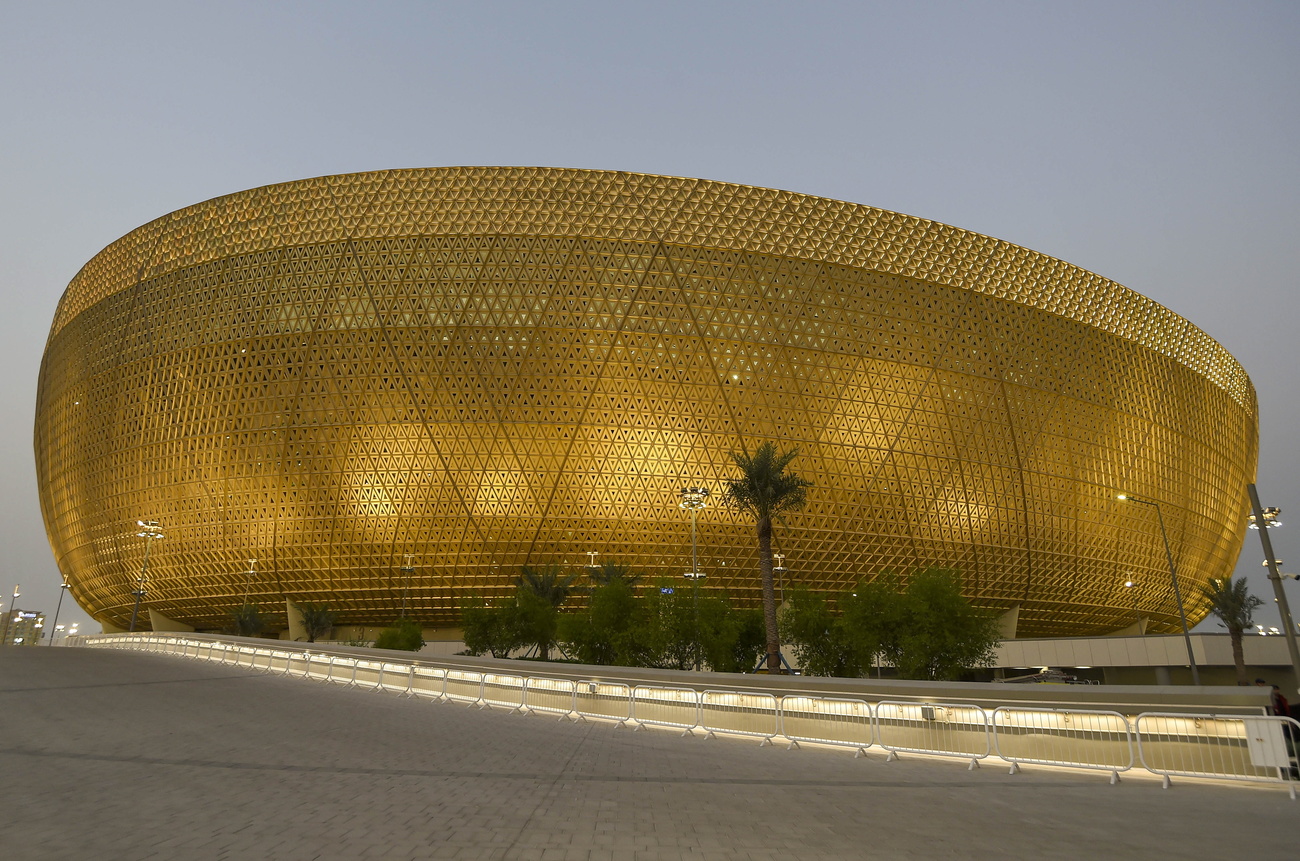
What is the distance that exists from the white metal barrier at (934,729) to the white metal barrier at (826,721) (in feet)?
0.88

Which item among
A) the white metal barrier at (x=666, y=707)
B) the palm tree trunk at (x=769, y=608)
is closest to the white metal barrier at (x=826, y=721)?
the white metal barrier at (x=666, y=707)

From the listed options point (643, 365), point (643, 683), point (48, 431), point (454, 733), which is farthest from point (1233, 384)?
point (48, 431)

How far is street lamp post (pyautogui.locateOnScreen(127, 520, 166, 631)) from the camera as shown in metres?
39.3

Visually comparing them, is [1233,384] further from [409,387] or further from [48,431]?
[48,431]

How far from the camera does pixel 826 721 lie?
416 inches

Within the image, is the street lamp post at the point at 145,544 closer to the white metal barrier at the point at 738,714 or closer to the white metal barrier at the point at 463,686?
the white metal barrier at the point at 463,686

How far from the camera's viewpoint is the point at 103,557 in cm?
4481

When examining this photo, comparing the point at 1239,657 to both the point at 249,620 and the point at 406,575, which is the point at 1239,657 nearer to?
the point at 406,575

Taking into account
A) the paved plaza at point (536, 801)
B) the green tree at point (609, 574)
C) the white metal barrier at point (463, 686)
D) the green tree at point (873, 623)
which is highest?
the green tree at point (609, 574)

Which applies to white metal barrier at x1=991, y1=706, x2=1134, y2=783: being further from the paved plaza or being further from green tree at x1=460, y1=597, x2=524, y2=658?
green tree at x1=460, y1=597, x2=524, y2=658

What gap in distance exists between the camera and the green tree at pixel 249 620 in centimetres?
3978

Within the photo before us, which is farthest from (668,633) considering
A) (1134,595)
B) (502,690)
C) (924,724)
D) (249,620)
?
(1134,595)

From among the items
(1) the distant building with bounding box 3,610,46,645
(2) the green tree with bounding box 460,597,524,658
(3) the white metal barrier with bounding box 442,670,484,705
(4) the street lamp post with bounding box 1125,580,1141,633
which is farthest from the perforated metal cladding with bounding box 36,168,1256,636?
(1) the distant building with bounding box 3,610,46,645

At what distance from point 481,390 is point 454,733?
1070 inches
